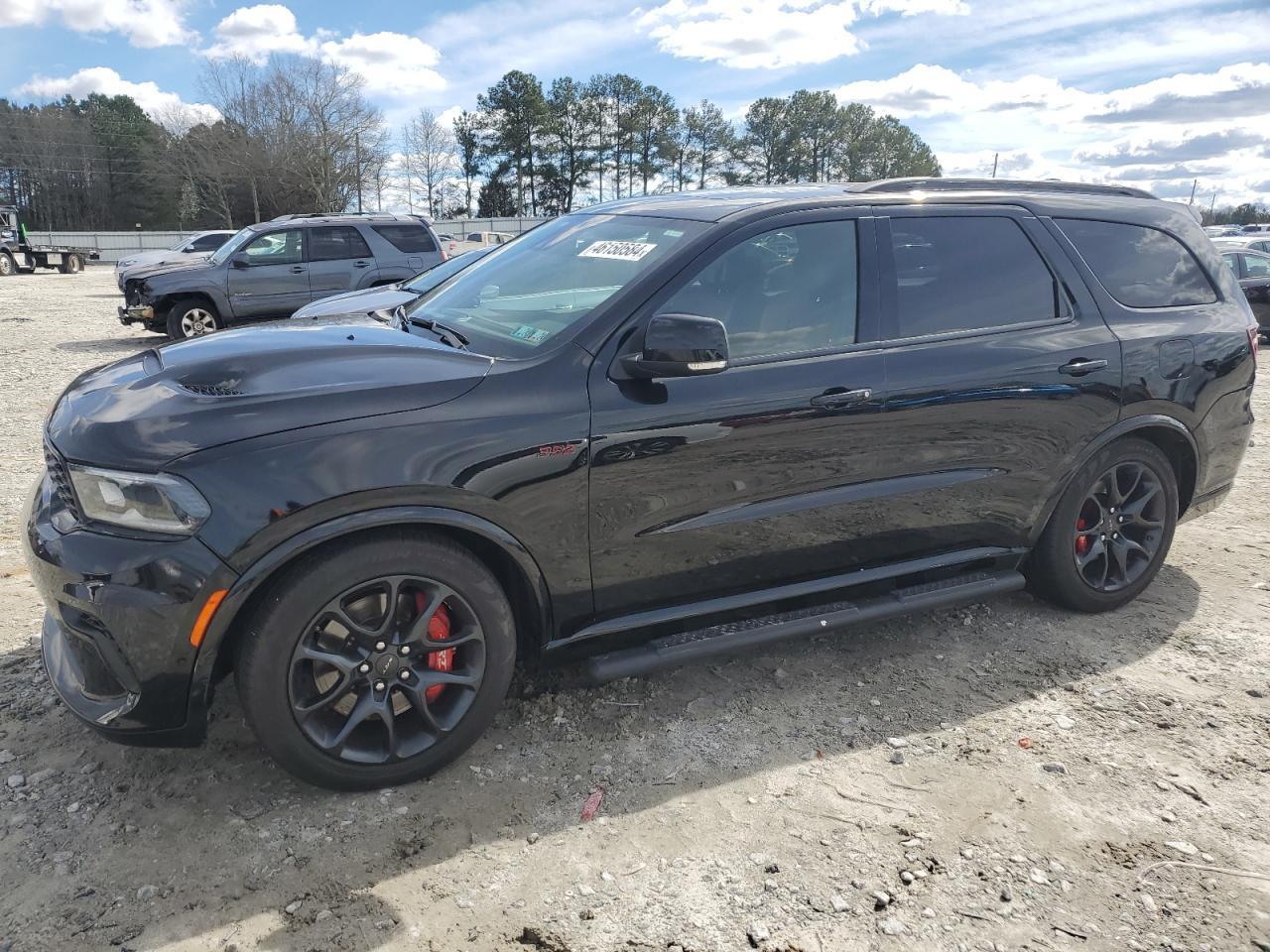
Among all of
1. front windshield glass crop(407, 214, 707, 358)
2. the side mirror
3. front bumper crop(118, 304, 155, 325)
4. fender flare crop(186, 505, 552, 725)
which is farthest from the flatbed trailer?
the side mirror

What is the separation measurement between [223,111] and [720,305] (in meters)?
67.7

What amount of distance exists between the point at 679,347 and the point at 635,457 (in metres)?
0.38

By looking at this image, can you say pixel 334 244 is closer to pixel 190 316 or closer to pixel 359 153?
pixel 190 316

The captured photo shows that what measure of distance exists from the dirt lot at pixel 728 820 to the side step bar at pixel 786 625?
11.7 inches

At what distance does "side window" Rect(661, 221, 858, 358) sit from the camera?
3.19m

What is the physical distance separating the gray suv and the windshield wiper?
9780 mm

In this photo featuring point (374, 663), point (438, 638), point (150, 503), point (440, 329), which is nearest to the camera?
point (150, 503)

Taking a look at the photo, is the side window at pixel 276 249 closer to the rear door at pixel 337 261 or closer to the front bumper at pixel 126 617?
the rear door at pixel 337 261

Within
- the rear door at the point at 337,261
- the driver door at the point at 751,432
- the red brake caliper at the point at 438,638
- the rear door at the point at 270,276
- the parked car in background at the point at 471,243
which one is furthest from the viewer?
the rear door at the point at 337,261

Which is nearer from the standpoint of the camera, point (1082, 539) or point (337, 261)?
point (1082, 539)

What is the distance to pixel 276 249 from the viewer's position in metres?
12.7

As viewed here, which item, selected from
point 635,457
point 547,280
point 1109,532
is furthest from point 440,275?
point 1109,532

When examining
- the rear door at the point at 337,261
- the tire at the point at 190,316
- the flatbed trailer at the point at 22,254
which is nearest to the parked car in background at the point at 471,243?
the rear door at the point at 337,261

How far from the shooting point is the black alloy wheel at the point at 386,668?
265 centimetres
